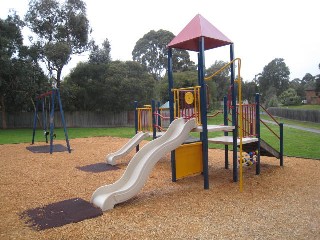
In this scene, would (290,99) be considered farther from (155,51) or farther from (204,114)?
(204,114)

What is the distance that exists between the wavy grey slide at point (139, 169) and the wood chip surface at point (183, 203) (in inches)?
9.7

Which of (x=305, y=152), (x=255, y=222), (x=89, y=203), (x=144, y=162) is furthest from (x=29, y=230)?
(x=305, y=152)

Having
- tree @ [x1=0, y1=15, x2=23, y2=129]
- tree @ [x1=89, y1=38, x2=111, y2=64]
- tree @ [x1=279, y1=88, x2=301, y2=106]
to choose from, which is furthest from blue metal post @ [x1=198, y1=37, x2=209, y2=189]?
tree @ [x1=279, y1=88, x2=301, y2=106]

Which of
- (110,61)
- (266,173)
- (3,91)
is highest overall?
(110,61)

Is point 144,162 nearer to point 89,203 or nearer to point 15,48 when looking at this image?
point 89,203

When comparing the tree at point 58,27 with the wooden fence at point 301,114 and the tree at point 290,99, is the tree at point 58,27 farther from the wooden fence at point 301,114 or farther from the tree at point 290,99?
the tree at point 290,99

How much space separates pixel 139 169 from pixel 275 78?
283ft

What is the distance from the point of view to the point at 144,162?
5848 mm

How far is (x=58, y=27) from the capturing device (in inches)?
1089

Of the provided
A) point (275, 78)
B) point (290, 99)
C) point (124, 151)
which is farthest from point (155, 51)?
point (275, 78)

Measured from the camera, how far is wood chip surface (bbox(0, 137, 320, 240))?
13.4 feet

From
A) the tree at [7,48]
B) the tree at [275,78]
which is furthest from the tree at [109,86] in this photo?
the tree at [275,78]

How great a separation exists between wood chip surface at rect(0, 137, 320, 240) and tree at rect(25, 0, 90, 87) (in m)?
19.4

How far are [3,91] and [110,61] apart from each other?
36.1 feet
